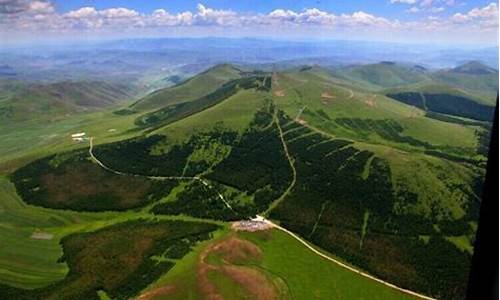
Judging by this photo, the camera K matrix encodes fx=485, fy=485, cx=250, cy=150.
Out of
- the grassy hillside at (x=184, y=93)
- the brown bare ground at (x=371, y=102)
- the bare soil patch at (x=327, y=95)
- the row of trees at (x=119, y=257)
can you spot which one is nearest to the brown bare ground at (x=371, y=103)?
the brown bare ground at (x=371, y=102)

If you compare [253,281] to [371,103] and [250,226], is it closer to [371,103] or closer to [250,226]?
[250,226]

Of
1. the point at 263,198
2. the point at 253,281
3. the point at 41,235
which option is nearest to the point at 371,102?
the point at 263,198

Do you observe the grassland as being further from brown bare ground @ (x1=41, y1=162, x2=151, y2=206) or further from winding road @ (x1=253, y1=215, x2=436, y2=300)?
brown bare ground @ (x1=41, y1=162, x2=151, y2=206)

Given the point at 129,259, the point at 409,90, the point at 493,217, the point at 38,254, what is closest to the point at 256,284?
Result: the point at 129,259

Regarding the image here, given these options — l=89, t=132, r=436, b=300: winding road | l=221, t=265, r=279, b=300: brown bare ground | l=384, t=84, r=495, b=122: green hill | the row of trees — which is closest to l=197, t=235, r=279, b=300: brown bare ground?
l=221, t=265, r=279, b=300: brown bare ground

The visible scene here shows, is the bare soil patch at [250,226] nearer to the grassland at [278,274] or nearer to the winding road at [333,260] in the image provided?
the winding road at [333,260]

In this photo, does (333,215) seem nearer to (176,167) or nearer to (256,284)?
(256,284)

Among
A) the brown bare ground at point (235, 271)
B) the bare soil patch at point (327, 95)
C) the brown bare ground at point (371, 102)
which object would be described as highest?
the bare soil patch at point (327, 95)

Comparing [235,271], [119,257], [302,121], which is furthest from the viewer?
[302,121]
